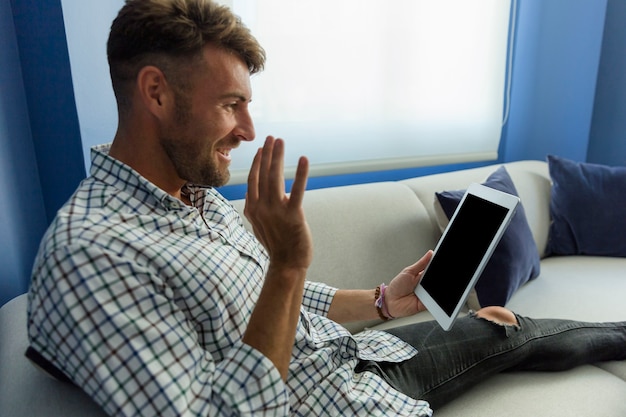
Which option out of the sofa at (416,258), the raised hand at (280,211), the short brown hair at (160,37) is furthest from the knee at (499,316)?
the short brown hair at (160,37)

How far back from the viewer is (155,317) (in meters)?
0.64

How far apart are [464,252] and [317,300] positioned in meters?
0.35

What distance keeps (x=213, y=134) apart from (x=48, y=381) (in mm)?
486

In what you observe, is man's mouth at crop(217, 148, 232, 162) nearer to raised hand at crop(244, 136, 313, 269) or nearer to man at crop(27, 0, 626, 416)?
man at crop(27, 0, 626, 416)

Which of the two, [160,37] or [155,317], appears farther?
[160,37]

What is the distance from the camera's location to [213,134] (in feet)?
2.72

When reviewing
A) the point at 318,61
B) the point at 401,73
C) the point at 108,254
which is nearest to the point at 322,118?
the point at 318,61

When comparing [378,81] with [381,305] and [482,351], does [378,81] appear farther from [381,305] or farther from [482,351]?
[482,351]

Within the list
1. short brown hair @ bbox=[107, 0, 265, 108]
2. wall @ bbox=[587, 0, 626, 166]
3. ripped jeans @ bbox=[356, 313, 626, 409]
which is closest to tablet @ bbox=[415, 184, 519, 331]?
ripped jeans @ bbox=[356, 313, 626, 409]

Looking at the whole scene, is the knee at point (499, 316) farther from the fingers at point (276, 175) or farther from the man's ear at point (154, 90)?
the man's ear at point (154, 90)

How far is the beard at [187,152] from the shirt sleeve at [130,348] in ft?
0.79

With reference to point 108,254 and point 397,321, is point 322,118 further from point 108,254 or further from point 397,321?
point 108,254

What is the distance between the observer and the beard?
0.81m

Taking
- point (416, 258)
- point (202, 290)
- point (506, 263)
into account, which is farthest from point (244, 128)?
point (506, 263)
